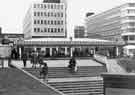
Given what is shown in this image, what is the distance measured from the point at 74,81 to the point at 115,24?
78.0 metres

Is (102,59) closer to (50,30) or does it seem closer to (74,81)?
(74,81)

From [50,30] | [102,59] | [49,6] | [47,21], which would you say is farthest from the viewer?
[49,6]

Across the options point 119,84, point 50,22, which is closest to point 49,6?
point 50,22

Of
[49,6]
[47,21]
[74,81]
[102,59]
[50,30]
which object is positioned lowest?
[74,81]

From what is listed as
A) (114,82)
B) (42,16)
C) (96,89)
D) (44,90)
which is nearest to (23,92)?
(44,90)

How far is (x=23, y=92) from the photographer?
16641 millimetres

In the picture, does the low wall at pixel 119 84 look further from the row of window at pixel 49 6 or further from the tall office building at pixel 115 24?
the row of window at pixel 49 6

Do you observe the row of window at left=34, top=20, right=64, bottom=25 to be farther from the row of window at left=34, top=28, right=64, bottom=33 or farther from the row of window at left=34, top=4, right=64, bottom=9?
the row of window at left=34, top=4, right=64, bottom=9

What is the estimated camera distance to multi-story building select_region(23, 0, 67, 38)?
8475cm

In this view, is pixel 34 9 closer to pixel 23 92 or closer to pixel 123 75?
pixel 23 92

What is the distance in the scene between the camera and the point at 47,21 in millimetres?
85188

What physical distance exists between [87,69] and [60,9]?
61210mm

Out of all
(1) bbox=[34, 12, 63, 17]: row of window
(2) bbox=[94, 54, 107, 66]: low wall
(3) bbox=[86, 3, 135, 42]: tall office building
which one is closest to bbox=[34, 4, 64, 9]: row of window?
(1) bbox=[34, 12, 63, 17]: row of window

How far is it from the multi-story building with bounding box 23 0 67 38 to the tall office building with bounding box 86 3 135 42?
17.0 metres
